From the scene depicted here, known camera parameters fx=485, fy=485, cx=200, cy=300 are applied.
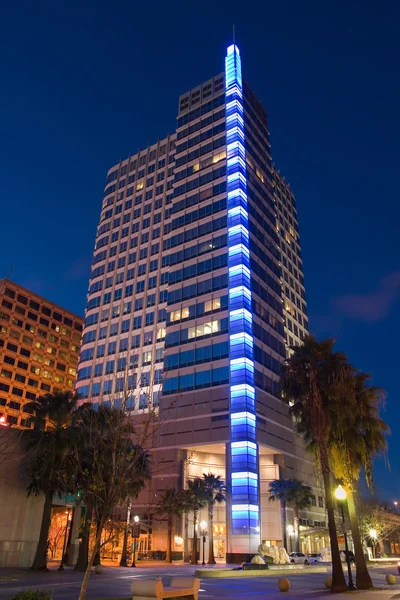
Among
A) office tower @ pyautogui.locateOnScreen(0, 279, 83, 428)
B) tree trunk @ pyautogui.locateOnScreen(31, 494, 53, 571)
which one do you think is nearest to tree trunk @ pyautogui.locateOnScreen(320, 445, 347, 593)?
tree trunk @ pyautogui.locateOnScreen(31, 494, 53, 571)

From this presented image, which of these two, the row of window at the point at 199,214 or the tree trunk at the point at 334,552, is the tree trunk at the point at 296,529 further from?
the row of window at the point at 199,214

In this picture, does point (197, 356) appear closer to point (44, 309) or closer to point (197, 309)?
point (197, 309)

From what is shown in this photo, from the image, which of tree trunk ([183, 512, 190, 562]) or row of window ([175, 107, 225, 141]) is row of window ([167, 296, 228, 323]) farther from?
row of window ([175, 107, 225, 141])

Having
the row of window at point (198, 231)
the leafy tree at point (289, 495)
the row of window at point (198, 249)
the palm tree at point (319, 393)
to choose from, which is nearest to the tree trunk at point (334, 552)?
the palm tree at point (319, 393)

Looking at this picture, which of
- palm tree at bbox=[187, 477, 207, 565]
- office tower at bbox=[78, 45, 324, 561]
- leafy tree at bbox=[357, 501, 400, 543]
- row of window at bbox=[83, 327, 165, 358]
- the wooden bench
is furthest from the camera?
row of window at bbox=[83, 327, 165, 358]

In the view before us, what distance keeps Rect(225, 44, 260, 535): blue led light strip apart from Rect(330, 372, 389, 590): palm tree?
38.0 metres

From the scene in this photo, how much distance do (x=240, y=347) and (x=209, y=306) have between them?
979 cm

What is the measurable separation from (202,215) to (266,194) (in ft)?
55.9

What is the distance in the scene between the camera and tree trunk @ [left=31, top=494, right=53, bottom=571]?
123ft

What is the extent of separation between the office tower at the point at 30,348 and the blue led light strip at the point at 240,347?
210 feet

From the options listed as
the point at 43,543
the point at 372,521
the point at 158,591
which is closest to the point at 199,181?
the point at 372,521

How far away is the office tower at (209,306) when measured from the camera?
7156 cm

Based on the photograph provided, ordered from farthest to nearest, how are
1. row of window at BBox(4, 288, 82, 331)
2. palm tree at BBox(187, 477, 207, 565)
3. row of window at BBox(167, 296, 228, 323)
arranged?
row of window at BBox(4, 288, 82, 331), row of window at BBox(167, 296, 228, 323), palm tree at BBox(187, 477, 207, 565)

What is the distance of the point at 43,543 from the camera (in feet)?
126
